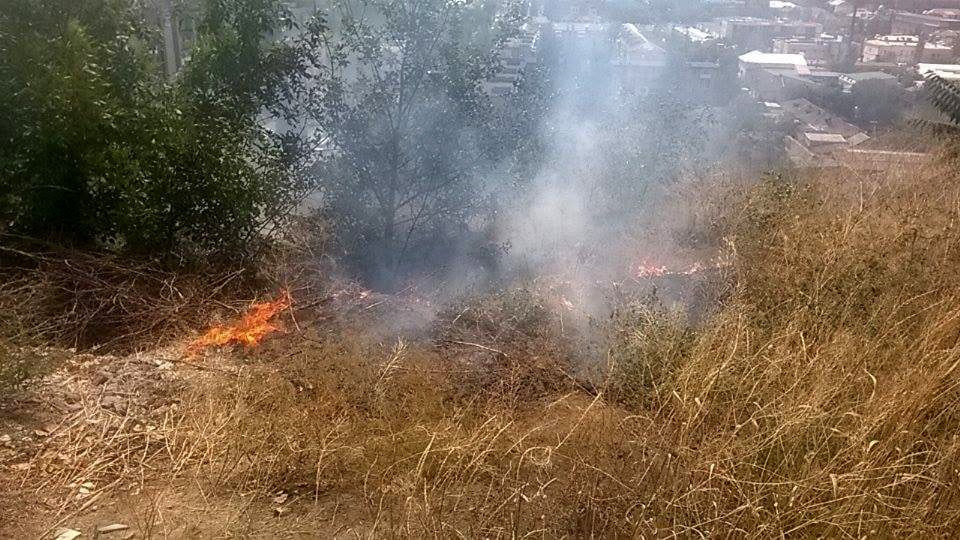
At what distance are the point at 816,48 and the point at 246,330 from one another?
44.6 feet

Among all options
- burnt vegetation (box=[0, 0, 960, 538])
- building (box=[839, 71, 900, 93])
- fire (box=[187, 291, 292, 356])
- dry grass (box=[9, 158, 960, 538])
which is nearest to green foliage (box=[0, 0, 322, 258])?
burnt vegetation (box=[0, 0, 960, 538])

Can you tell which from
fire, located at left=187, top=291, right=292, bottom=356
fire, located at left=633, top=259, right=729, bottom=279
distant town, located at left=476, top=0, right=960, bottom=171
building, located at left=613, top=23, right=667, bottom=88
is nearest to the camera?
fire, located at left=187, top=291, right=292, bottom=356

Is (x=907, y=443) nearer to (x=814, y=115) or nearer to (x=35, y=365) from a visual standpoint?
(x=35, y=365)

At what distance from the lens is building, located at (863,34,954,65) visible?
38.6 ft

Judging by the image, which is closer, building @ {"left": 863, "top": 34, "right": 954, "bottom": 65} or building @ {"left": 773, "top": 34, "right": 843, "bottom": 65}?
building @ {"left": 863, "top": 34, "right": 954, "bottom": 65}

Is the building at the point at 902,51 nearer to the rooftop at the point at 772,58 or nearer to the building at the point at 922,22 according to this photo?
the building at the point at 922,22

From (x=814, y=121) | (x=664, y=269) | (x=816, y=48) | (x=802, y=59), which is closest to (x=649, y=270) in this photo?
(x=664, y=269)

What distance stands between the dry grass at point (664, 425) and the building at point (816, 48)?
32.5 feet

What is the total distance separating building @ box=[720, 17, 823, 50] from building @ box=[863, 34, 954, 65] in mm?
1146

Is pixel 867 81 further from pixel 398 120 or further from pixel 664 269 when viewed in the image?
pixel 398 120

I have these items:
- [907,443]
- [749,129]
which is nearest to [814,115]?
[749,129]

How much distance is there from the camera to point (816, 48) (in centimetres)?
1345

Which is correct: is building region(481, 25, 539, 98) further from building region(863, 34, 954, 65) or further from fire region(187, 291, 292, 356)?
building region(863, 34, 954, 65)

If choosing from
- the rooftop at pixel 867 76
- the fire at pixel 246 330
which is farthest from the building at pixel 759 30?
the fire at pixel 246 330
